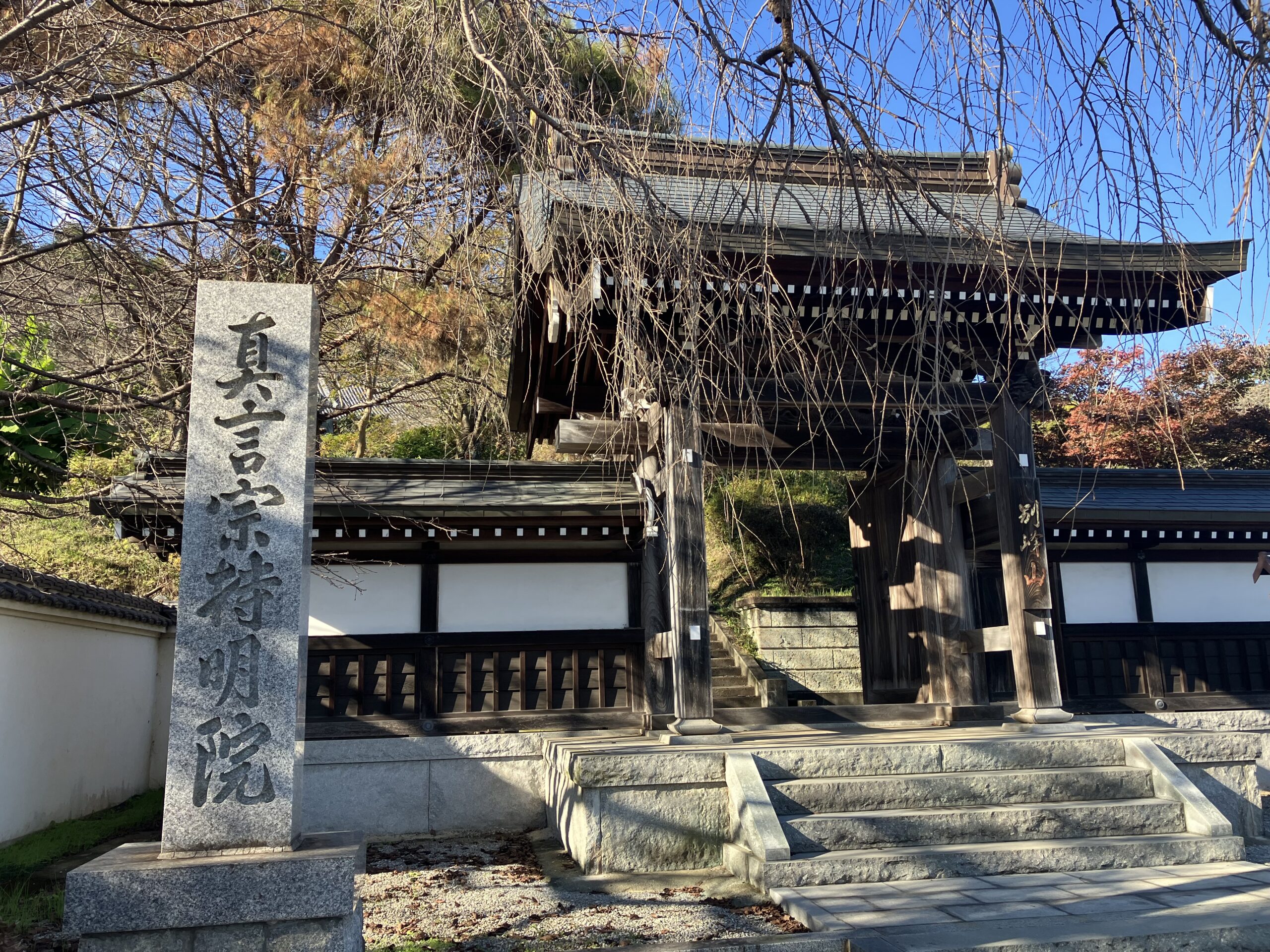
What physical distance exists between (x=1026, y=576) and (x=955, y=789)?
7.57 ft

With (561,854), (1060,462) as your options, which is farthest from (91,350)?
(1060,462)

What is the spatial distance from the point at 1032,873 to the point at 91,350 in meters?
7.77

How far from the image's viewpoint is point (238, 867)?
11.7ft

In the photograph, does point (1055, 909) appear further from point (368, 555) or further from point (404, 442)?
point (404, 442)

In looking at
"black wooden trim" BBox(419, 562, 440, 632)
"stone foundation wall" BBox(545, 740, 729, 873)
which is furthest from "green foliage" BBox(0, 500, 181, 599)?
"stone foundation wall" BBox(545, 740, 729, 873)

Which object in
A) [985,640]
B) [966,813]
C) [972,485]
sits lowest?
[966,813]

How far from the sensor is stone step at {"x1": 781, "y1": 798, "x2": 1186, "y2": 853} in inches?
225

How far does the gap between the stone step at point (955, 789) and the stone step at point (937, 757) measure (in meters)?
0.07

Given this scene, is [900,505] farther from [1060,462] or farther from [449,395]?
[1060,462]

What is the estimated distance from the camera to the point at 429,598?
29.7 ft

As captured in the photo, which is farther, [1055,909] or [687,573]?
[687,573]

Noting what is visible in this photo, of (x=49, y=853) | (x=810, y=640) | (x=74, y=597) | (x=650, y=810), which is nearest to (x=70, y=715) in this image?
(x=74, y=597)

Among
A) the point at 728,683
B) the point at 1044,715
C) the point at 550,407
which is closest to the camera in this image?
the point at 1044,715

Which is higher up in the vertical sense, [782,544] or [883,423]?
[782,544]
